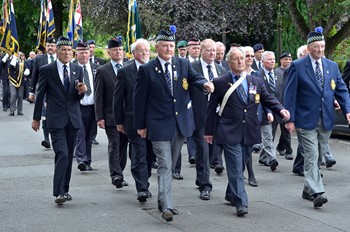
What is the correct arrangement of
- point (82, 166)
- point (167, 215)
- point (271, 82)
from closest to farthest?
point (167, 215), point (82, 166), point (271, 82)

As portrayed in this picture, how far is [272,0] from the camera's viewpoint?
23891 mm

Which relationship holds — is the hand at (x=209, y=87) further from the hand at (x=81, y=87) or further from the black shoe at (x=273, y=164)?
the black shoe at (x=273, y=164)

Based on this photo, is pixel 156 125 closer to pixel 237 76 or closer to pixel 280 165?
pixel 237 76

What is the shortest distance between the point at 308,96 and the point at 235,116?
1.10m

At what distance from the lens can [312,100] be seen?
9414 millimetres

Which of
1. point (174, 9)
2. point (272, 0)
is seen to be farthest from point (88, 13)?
point (272, 0)

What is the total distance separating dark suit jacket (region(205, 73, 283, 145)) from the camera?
29.1 ft

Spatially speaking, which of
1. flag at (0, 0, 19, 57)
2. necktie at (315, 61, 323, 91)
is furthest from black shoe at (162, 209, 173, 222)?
flag at (0, 0, 19, 57)

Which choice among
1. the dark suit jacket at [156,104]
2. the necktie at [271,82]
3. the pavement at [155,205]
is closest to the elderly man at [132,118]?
the pavement at [155,205]

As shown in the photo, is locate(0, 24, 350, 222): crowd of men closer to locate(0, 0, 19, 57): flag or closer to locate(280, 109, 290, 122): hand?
locate(280, 109, 290, 122): hand

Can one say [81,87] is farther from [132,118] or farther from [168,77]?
[168,77]

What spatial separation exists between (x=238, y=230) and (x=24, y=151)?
8560mm

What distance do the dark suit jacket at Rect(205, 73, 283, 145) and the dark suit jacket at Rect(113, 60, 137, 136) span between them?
1246 millimetres

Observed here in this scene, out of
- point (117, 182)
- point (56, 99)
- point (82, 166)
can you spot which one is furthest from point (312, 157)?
point (82, 166)
